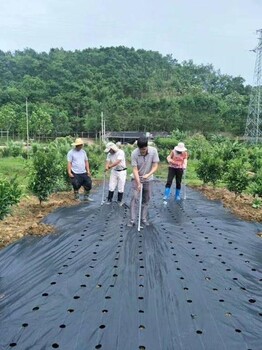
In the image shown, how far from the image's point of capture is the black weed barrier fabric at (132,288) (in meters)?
2.91

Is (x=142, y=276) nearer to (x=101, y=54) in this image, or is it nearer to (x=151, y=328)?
(x=151, y=328)

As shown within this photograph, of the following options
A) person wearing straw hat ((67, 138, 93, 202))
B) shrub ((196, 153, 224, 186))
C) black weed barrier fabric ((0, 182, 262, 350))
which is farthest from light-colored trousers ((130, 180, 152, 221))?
shrub ((196, 153, 224, 186))

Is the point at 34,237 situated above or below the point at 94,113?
below

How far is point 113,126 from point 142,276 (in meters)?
46.8

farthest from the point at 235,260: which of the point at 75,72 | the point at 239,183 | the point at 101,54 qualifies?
the point at 101,54

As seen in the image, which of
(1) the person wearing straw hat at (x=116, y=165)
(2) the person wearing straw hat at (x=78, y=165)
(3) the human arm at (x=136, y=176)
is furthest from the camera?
(2) the person wearing straw hat at (x=78, y=165)

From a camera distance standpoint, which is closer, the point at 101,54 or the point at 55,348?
the point at 55,348

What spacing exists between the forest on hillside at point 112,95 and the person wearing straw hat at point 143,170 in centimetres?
3872

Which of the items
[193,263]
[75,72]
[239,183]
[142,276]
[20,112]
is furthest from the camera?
[75,72]

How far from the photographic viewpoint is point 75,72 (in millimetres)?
70625

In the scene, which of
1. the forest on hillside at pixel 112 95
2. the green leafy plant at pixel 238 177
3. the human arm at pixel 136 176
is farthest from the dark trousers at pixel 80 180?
the forest on hillside at pixel 112 95

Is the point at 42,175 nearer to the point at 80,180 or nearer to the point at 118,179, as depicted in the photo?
the point at 80,180

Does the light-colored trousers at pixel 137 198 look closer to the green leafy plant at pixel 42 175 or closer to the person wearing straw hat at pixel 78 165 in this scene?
the person wearing straw hat at pixel 78 165

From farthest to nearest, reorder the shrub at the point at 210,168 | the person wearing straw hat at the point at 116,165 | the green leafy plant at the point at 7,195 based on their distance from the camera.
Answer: the shrub at the point at 210,168
the person wearing straw hat at the point at 116,165
the green leafy plant at the point at 7,195
